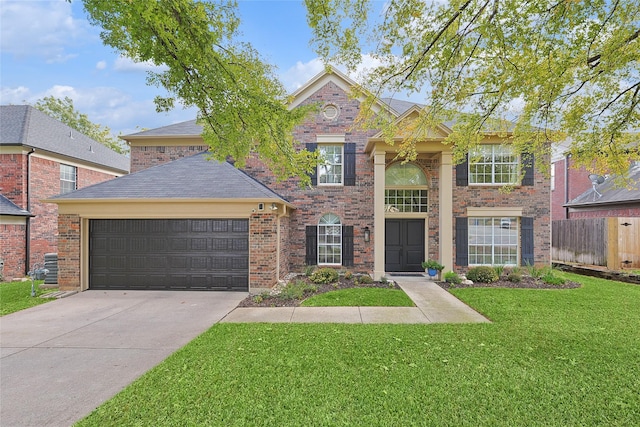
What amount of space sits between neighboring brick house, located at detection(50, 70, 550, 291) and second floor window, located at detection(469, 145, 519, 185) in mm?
39

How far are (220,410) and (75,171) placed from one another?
650 inches

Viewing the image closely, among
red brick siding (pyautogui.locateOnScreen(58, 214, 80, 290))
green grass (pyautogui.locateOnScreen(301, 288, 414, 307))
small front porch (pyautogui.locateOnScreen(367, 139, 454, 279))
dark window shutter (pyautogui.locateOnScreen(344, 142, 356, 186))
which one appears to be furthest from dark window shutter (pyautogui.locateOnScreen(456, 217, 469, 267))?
red brick siding (pyautogui.locateOnScreen(58, 214, 80, 290))

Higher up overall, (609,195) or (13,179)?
(13,179)

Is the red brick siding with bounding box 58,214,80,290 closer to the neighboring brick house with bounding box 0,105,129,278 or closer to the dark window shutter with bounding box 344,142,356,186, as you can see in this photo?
the neighboring brick house with bounding box 0,105,129,278

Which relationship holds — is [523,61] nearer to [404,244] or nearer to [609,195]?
[404,244]

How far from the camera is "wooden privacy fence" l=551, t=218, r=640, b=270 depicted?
11.2 metres

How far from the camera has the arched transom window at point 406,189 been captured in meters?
11.3

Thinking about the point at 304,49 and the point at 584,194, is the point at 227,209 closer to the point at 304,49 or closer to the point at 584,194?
Result: the point at 304,49

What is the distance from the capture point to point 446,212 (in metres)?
9.89

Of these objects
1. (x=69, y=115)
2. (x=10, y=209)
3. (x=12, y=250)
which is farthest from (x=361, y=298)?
(x=69, y=115)

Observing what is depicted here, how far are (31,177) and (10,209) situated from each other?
5.32ft

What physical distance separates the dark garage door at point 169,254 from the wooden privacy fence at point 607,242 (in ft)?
46.2

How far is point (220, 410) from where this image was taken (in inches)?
121

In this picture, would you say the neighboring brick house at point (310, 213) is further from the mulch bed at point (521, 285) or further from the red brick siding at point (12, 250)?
the red brick siding at point (12, 250)
